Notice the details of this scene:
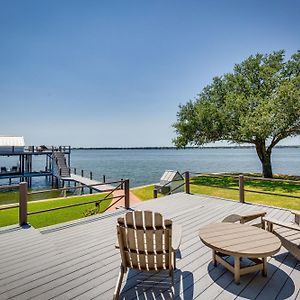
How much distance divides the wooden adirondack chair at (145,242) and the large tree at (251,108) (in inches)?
543

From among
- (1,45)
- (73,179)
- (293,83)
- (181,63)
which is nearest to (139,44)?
(181,63)

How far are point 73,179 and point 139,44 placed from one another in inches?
677

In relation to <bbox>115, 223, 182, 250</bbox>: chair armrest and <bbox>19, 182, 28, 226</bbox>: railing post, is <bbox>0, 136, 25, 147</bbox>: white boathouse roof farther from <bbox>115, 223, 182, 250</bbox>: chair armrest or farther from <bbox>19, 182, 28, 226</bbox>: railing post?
<bbox>115, 223, 182, 250</bbox>: chair armrest

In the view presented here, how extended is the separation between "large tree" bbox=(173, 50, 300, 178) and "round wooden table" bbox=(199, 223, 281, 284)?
41.4ft

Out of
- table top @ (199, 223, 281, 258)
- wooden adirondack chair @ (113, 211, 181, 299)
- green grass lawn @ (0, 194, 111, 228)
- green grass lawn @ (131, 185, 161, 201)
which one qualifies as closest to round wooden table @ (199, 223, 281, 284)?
table top @ (199, 223, 281, 258)

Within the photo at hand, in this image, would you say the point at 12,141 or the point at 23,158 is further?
the point at 12,141

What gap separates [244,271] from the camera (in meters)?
3.20

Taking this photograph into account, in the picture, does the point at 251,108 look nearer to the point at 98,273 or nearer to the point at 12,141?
the point at 98,273

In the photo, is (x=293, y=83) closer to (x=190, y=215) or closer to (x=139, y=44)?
(x=139, y=44)

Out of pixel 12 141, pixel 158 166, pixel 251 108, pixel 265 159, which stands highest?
pixel 251 108

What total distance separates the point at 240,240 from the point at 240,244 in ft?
0.45

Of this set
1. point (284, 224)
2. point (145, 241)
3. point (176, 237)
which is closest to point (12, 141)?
point (176, 237)

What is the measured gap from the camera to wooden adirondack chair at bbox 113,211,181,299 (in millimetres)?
2809

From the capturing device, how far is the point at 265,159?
18234mm
